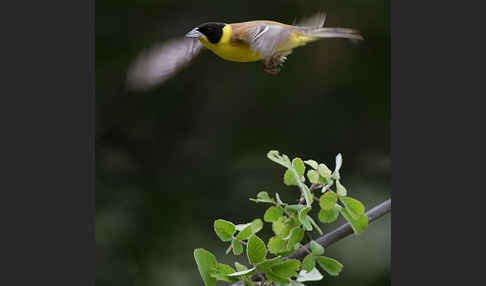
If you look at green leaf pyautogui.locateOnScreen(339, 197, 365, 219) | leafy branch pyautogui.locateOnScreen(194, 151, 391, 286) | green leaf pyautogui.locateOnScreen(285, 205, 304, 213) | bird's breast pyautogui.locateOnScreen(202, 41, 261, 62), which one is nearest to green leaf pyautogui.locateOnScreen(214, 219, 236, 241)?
leafy branch pyautogui.locateOnScreen(194, 151, 391, 286)

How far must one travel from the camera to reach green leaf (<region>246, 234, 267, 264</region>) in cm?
110

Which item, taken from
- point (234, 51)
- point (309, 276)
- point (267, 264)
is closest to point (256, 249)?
point (267, 264)

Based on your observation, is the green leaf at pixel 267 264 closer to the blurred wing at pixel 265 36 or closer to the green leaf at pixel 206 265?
the green leaf at pixel 206 265

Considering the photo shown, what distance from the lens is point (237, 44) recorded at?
1.36 metres

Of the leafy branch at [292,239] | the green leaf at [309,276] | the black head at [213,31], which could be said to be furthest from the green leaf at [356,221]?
the black head at [213,31]

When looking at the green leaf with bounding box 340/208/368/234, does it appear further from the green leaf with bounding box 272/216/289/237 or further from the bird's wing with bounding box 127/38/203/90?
the bird's wing with bounding box 127/38/203/90

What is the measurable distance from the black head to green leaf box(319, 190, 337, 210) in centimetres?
45

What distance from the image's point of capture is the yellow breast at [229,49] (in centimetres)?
137

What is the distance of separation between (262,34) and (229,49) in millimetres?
81

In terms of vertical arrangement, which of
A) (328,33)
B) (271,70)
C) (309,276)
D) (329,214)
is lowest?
(309,276)

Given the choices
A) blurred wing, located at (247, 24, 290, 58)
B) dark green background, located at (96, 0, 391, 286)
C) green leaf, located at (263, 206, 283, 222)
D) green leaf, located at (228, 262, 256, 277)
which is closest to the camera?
green leaf, located at (228, 262, 256, 277)

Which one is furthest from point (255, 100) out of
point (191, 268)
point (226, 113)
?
point (191, 268)

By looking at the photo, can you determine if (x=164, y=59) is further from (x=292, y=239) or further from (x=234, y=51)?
(x=292, y=239)

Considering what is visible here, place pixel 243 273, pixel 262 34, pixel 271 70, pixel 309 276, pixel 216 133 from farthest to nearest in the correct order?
pixel 216 133 → pixel 271 70 → pixel 262 34 → pixel 309 276 → pixel 243 273
